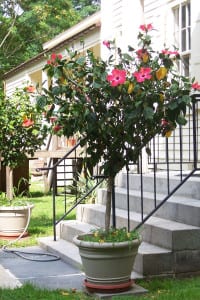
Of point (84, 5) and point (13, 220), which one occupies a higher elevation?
point (84, 5)

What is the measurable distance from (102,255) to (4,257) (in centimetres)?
240

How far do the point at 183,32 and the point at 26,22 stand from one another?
45.4ft

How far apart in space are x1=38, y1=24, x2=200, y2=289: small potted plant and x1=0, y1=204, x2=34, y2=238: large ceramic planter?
324 centimetres

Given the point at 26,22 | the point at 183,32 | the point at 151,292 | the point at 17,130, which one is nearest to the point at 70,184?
the point at 17,130

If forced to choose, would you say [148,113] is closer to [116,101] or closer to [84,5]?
[116,101]

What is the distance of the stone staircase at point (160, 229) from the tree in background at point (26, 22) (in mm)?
13330

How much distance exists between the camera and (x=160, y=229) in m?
5.84

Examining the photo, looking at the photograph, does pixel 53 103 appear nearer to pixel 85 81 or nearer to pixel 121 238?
pixel 85 81

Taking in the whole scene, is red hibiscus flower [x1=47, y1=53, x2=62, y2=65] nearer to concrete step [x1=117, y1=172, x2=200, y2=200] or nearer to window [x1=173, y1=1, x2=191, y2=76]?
concrete step [x1=117, y1=172, x2=200, y2=200]

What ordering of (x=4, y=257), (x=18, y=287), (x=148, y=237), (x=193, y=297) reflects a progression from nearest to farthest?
(x=193, y=297) < (x=18, y=287) < (x=148, y=237) < (x=4, y=257)

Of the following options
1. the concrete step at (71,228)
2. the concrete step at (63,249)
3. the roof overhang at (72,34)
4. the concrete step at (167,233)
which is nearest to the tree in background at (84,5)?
the roof overhang at (72,34)

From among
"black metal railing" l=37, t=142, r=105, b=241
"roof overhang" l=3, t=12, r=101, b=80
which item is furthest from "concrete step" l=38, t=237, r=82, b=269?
"roof overhang" l=3, t=12, r=101, b=80

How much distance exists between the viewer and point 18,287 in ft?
17.6

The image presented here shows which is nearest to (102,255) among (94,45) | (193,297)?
(193,297)
